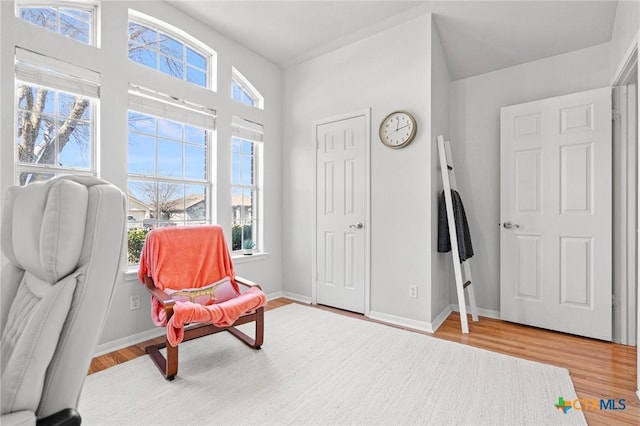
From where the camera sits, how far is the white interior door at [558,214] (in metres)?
2.68

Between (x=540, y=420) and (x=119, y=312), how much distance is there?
2.90 m

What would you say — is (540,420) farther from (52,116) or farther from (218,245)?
(52,116)

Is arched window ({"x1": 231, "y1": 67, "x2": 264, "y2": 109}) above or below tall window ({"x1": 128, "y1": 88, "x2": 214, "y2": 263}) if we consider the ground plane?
above

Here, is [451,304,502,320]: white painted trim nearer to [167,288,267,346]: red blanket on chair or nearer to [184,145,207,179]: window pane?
[167,288,267,346]: red blanket on chair

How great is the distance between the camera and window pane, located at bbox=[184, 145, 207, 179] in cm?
310

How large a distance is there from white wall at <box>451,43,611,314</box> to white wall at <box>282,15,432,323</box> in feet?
2.69

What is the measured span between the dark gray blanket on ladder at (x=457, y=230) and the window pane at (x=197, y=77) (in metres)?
2.70

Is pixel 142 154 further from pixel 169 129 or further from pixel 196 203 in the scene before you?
pixel 196 203

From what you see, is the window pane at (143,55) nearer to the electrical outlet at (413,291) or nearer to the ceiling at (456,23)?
the ceiling at (456,23)

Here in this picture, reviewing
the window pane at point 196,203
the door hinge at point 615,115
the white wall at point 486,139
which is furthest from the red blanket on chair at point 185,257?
the door hinge at point 615,115

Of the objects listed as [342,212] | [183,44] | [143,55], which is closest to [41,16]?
[143,55]

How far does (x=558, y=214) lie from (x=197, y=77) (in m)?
3.71

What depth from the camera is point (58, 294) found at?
77cm

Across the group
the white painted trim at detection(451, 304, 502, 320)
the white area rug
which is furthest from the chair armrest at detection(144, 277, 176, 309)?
the white painted trim at detection(451, 304, 502, 320)
